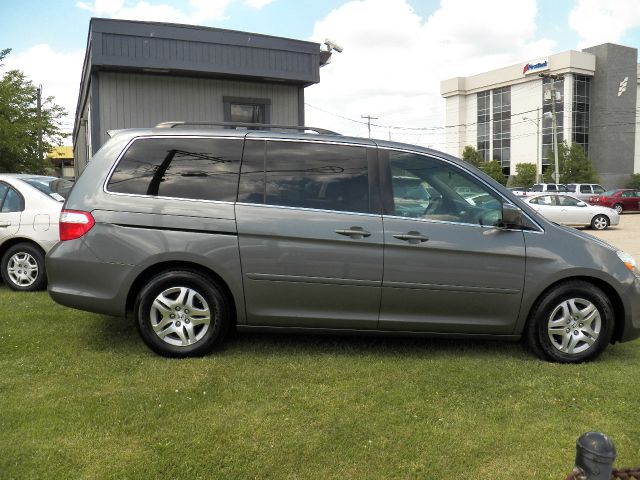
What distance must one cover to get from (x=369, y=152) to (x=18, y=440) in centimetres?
310

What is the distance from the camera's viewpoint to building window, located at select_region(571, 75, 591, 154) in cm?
6006

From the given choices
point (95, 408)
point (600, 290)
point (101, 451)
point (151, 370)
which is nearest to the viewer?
point (101, 451)

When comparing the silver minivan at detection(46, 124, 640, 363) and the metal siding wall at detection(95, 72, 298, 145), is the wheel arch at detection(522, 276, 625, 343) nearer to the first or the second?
the silver minivan at detection(46, 124, 640, 363)

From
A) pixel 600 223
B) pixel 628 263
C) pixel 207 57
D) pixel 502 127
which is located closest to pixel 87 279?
pixel 628 263

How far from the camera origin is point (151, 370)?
4.18 m

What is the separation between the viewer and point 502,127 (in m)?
69.7

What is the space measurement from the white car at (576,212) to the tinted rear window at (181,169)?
16.7m

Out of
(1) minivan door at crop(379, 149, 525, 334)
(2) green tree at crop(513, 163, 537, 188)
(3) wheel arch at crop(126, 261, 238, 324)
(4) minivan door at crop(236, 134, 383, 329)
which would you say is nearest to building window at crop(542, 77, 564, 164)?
(2) green tree at crop(513, 163, 537, 188)

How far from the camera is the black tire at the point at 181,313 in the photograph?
4340 millimetres

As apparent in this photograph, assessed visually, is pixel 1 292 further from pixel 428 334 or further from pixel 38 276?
pixel 428 334

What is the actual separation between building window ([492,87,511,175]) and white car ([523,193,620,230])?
51.4 meters

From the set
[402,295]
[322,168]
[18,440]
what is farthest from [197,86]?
[18,440]

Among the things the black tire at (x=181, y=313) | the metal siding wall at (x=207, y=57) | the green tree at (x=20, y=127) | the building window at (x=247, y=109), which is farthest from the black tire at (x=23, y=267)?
the green tree at (x=20, y=127)

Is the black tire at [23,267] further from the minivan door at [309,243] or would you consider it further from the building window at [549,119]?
the building window at [549,119]
